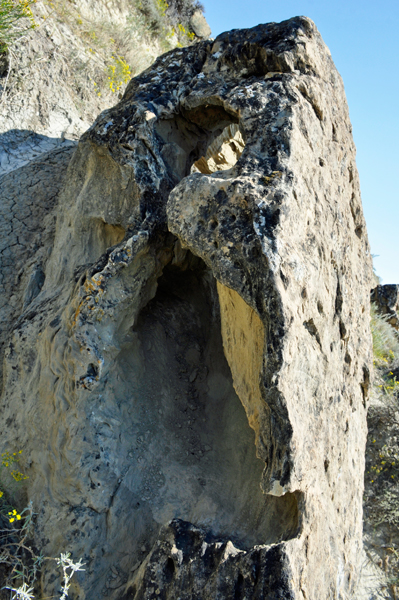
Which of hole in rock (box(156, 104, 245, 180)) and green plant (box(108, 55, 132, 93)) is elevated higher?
green plant (box(108, 55, 132, 93))

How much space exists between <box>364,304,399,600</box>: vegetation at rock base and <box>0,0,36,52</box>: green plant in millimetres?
5748

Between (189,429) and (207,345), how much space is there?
71 cm

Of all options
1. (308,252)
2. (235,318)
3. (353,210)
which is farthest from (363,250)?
(235,318)

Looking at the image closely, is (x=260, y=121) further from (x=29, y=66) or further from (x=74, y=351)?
(x=29, y=66)

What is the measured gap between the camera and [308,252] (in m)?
2.61

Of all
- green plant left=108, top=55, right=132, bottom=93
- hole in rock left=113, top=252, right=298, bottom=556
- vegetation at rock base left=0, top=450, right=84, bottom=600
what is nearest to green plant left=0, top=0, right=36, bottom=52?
green plant left=108, top=55, right=132, bottom=93

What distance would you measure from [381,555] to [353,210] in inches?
128

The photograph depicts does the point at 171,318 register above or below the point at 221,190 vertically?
below

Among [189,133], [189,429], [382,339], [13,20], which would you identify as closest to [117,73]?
[13,20]

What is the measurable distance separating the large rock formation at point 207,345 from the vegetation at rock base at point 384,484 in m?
1.56

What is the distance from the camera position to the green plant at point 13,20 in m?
4.96

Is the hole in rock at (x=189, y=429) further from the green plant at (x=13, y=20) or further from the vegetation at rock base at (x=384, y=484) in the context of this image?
the green plant at (x=13, y=20)

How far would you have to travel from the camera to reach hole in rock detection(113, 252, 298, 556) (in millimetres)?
2721

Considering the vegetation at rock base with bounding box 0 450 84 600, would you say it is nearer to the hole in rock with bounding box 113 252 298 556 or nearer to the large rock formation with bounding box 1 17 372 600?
the large rock formation with bounding box 1 17 372 600
